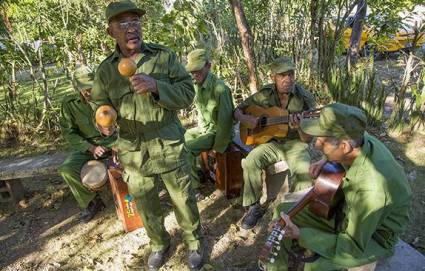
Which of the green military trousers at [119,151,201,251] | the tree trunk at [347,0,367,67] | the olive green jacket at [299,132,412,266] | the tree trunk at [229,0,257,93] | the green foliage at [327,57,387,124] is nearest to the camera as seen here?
the olive green jacket at [299,132,412,266]

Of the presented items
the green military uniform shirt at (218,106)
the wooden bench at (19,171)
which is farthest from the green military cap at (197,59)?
the wooden bench at (19,171)

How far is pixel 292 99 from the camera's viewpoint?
351 cm

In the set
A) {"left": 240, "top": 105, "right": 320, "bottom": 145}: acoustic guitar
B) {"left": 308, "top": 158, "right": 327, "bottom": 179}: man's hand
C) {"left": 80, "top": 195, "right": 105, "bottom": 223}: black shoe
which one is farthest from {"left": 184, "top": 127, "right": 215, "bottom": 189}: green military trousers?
{"left": 308, "top": 158, "right": 327, "bottom": 179}: man's hand

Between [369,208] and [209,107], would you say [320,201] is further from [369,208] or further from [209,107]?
[209,107]

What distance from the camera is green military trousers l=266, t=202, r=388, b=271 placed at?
207 centimetres

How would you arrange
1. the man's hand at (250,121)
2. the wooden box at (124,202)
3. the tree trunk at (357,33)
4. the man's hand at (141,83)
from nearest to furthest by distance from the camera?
the man's hand at (141,83)
the wooden box at (124,202)
the man's hand at (250,121)
the tree trunk at (357,33)

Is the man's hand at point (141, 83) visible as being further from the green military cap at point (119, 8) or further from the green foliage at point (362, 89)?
the green foliage at point (362, 89)

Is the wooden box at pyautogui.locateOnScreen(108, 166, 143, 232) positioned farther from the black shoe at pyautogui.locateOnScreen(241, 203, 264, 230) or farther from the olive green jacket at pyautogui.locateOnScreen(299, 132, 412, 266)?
the olive green jacket at pyautogui.locateOnScreen(299, 132, 412, 266)

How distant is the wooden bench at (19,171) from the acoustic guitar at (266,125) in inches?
84.1

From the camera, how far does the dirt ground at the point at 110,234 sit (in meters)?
3.31

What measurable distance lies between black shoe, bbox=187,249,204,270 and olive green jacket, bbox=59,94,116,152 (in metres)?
1.49

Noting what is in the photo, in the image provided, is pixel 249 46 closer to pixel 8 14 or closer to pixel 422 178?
pixel 422 178

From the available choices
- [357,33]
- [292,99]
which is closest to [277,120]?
[292,99]

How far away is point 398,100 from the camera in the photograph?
4.77m
